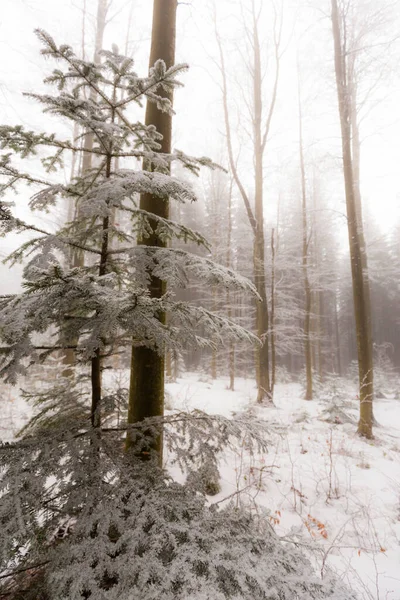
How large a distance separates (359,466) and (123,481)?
200 inches

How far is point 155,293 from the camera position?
250cm

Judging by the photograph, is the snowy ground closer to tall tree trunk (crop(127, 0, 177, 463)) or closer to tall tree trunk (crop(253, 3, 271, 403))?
tall tree trunk (crop(127, 0, 177, 463))

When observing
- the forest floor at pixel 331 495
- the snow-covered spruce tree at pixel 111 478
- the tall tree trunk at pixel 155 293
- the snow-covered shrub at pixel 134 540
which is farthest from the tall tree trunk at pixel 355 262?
the snow-covered shrub at pixel 134 540

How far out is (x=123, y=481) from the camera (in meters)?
1.59

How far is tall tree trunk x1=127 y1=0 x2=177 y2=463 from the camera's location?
245 centimetres

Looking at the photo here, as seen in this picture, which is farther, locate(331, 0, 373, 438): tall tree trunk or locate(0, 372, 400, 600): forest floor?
locate(331, 0, 373, 438): tall tree trunk

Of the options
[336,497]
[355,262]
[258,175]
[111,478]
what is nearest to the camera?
[111,478]

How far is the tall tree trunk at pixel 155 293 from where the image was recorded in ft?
8.03

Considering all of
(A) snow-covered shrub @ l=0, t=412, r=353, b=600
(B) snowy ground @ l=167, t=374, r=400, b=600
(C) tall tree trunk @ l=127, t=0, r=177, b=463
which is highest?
(C) tall tree trunk @ l=127, t=0, r=177, b=463

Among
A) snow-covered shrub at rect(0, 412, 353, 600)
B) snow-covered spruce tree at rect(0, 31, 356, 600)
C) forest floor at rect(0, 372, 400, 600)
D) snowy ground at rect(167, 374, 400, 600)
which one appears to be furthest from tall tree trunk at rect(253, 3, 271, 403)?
snow-covered shrub at rect(0, 412, 353, 600)

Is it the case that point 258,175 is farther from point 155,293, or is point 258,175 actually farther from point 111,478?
point 111,478

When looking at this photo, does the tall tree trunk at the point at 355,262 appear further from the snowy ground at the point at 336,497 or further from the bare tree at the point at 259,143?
the bare tree at the point at 259,143

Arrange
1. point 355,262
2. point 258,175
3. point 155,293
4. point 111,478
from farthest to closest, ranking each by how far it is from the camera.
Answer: point 258,175
point 355,262
point 155,293
point 111,478

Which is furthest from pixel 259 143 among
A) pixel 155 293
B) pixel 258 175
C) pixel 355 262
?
pixel 155 293
